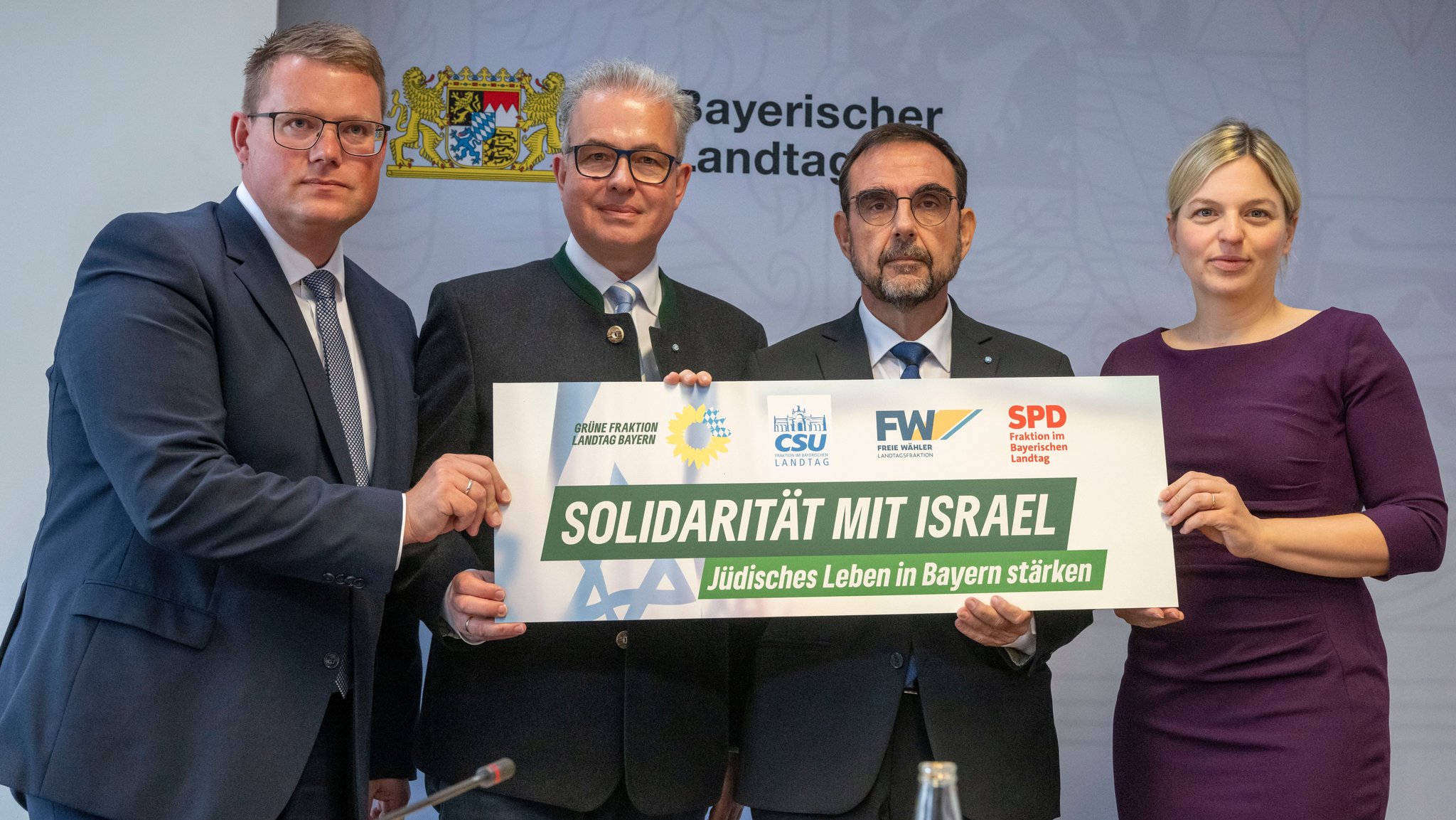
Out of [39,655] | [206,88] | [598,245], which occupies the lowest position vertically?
[39,655]

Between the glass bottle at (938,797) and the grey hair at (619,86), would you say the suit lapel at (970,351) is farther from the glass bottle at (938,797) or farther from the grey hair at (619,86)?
the glass bottle at (938,797)

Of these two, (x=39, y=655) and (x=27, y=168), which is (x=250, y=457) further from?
(x=27, y=168)

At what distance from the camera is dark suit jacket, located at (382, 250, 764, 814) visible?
1.98 m

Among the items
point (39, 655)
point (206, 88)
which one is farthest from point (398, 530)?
point (206, 88)

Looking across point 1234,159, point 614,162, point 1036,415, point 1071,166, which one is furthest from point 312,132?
point 1071,166

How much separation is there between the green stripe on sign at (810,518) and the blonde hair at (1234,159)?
0.73 metres

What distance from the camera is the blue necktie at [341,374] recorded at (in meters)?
1.89

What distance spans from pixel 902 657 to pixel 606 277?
91 cm

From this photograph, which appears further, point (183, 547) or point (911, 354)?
point (911, 354)

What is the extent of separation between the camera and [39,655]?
165 cm

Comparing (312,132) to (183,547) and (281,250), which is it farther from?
(183,547)

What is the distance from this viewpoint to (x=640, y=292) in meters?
2.21

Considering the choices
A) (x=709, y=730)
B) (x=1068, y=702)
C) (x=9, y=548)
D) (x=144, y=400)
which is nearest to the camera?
(x=144, y=400)

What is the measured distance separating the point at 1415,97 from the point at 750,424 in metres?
2.88
